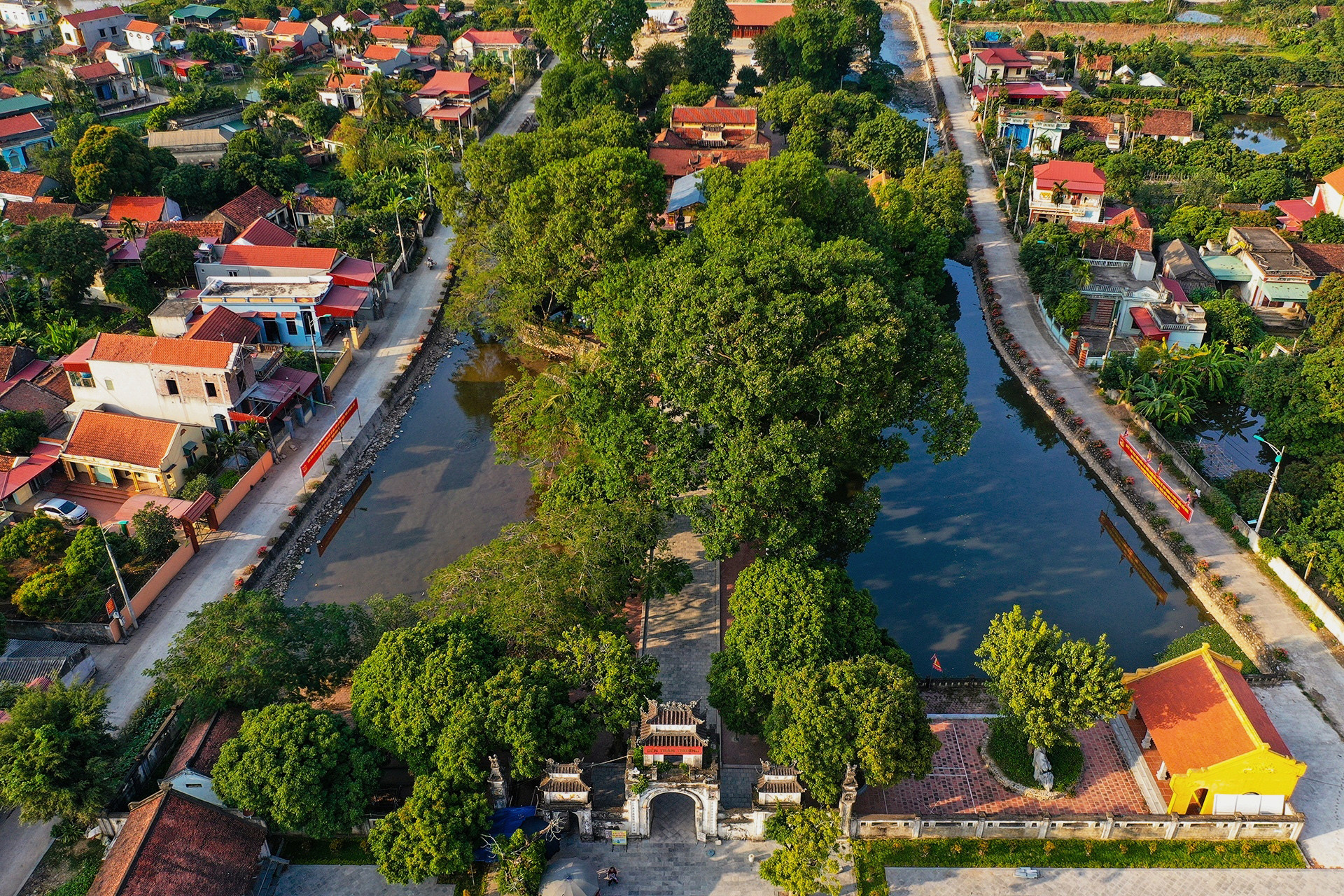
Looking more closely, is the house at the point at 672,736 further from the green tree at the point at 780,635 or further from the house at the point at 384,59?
the house at the point at 384,59

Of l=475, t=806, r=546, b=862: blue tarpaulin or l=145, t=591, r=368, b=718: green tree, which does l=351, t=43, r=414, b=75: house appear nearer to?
l=145, t=591, r=368, b=718: green tree

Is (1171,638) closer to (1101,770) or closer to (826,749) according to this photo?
(1101,770)

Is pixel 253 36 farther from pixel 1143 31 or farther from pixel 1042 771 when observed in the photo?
pixel 1042 771

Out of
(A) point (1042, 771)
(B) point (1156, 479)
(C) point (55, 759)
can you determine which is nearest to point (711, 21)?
(B) point (1156, 479)

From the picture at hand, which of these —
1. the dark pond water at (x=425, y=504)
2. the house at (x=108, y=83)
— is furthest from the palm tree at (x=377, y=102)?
the dark pond water at (x=425, y=504)

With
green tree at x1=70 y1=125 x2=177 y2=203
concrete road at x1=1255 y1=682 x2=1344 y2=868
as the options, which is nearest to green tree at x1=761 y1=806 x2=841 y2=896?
concrete road at x1=1255 y1=682 x2=1344 y2=868
